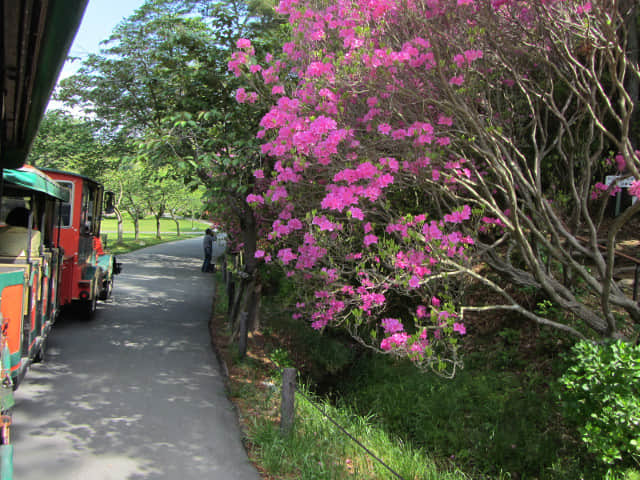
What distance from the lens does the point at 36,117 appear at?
15.3 feet

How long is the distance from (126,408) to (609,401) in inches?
194

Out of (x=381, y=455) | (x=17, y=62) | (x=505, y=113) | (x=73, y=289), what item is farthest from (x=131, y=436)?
(x=505, y=113)

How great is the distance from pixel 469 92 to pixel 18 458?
5.82m

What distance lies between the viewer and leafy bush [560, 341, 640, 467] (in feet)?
14.0

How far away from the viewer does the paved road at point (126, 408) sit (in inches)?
191

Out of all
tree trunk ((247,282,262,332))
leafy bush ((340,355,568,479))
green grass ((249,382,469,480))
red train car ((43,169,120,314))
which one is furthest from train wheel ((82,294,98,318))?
green grass ((249,382,469,480))

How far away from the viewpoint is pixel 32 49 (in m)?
3.39

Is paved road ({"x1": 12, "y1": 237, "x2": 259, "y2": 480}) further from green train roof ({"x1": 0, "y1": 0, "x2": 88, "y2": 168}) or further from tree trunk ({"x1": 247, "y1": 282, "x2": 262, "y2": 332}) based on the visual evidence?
green train roof ({"x1": 0, "y1": 0, "x2": 88, "y2": 168})

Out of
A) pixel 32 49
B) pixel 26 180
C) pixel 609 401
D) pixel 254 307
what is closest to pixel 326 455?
pixel 609 401

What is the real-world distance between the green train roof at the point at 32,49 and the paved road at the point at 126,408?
3035 millimetres

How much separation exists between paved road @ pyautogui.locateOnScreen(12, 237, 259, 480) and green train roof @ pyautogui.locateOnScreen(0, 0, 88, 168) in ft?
9.96

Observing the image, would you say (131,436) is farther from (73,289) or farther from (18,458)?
(73,289)

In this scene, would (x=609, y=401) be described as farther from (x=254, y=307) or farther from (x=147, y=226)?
(x=147, y=226)

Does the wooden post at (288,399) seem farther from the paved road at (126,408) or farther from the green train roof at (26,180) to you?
the green train roof at (26,180)
